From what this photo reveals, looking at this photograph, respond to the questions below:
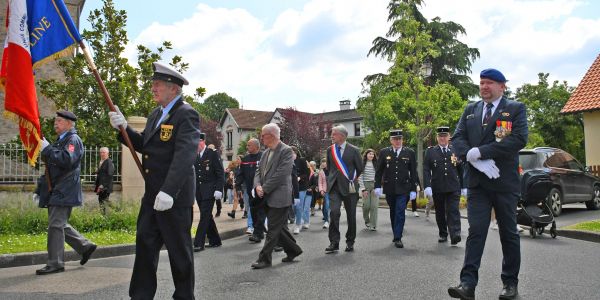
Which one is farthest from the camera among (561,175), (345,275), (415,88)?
(415,88)

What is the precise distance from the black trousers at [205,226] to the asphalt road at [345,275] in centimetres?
26

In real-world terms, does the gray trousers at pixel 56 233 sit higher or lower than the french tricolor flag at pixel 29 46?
lower

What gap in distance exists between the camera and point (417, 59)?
25109 mm

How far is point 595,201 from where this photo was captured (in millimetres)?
16406

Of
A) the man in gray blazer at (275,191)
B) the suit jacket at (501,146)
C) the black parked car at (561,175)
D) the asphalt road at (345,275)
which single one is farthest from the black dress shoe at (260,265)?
the black parked car at (561,175)

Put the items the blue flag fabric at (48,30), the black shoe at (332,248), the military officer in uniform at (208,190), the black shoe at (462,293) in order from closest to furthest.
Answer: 1. the black shoe at (462,293)
2. the blue flag fabric at (48,30)
3. the black shoe at (332,248)
4. the military officer in uniform at (208,190)

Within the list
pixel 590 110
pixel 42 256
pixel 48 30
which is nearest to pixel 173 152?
pixel 48 30

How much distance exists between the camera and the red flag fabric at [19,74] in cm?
595

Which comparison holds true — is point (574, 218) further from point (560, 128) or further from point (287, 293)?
point (560, 128)

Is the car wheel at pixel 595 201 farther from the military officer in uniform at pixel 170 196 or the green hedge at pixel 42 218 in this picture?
the military officer in uniform at pixel 170 196

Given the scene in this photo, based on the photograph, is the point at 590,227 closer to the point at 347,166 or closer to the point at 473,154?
the point at 347,166

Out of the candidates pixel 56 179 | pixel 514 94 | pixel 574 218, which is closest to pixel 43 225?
pixel 56 179

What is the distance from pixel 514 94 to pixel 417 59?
1331 inches

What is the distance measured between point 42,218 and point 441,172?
7.59 metres
